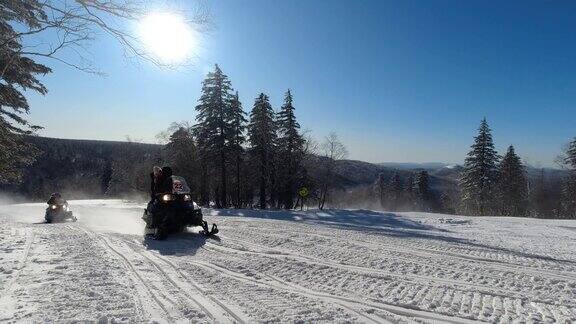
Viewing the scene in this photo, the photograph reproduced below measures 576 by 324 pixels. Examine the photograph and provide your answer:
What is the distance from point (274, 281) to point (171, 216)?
5469mm

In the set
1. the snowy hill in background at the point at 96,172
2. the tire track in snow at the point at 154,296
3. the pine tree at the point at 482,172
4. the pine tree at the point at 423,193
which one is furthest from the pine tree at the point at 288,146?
the pine tree at the point at 423,193

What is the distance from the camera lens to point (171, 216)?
11.0m

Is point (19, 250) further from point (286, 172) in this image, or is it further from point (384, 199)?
point (384, 199)

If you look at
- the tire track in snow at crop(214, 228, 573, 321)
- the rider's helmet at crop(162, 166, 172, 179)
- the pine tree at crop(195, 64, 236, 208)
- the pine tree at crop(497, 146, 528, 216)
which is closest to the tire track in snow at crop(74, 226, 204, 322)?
the tire track in snow at crop(214, 228, 573, 321)

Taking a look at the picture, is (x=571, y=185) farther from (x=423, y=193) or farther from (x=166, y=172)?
(x=166, y=172)

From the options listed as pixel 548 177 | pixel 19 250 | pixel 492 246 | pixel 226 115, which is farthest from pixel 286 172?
pixel 548 177

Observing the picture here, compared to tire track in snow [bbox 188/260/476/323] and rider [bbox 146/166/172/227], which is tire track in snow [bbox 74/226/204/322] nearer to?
tire track in snow [bbox 188/260/476/323]

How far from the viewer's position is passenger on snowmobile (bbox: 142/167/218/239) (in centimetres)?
1083

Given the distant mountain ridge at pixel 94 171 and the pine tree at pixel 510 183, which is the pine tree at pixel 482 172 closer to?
the pine tree at pixel 510 183

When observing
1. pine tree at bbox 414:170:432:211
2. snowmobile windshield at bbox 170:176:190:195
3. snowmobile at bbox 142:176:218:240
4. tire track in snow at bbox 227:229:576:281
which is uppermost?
pine tree at bbox 414:170:432:211

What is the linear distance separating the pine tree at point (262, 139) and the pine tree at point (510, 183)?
2679cm

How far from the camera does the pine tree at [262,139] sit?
129 feet

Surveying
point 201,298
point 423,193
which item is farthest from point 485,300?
point 423,193

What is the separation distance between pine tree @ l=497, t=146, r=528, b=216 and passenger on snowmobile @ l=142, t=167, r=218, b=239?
4355cm
